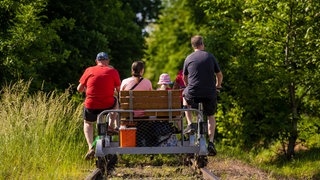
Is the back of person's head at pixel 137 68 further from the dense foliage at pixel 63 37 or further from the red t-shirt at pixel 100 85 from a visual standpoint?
the dense foliage at pixel 63 37

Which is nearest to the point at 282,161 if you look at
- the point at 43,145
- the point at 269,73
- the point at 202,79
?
the point at 269,73

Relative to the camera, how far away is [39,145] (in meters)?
10.9

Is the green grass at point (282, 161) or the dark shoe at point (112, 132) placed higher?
the dark shoe at point (112, 132)

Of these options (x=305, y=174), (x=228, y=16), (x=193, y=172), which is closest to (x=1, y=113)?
(x=193, y=172)

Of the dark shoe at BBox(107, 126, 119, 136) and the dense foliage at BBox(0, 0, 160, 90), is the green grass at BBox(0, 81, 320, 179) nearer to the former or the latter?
the dark shoe at BBox(107, 126, 119, 136)

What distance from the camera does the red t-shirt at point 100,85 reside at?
10914 millimetres

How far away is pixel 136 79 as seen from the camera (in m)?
11.2

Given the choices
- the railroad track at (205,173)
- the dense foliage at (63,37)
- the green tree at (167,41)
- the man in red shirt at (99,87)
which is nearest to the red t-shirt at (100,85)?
the man in red shirt at (99,87)

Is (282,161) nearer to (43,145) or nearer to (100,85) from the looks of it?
(100,85)

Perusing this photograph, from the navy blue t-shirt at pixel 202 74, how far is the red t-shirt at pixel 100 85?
1.30m

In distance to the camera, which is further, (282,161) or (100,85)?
(282,161)

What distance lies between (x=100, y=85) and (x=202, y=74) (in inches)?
68.0

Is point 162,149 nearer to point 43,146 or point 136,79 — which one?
point 136,79

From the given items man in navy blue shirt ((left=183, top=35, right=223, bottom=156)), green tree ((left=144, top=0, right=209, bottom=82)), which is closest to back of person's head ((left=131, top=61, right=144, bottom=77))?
man in navy blue shirt ((left=183, top=35, right=223, bottom=156))
